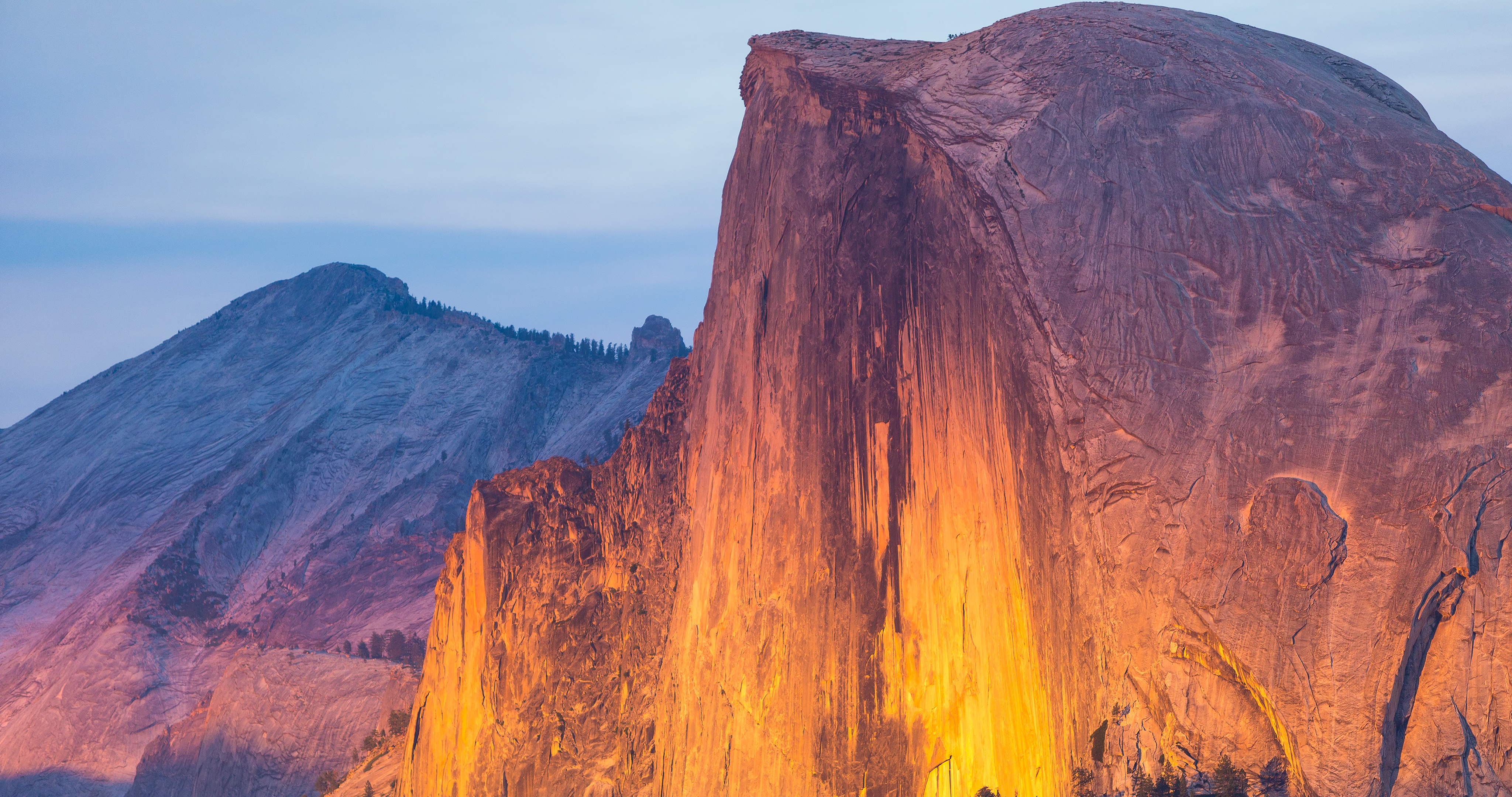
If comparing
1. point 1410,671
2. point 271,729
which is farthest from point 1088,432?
point 271,729

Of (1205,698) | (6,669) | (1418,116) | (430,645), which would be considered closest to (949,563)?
(1205,698)

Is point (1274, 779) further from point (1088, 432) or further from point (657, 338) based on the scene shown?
point (657, 338)

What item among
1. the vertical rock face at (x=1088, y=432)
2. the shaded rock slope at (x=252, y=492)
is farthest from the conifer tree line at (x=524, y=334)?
the vertical rock face at (x=1088, y=432)

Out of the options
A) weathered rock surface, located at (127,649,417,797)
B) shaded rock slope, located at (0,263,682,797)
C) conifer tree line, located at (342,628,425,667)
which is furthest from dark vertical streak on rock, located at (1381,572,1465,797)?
conifer tree line, located at (342,628,425,667)

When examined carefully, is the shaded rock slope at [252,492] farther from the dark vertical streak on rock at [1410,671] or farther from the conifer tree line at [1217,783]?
the dark vertical streak on rock at [1410,671]

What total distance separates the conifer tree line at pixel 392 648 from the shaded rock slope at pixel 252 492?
2589mm

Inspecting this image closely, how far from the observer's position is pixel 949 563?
106 ft

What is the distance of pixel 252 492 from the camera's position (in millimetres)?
126062

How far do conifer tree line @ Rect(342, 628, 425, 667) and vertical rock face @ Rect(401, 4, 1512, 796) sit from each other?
5395cm

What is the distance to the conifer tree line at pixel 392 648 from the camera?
9375 cm

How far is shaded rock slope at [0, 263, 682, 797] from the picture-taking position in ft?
337

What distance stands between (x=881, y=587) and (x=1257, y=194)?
559 inches

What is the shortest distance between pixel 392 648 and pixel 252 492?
3818cm

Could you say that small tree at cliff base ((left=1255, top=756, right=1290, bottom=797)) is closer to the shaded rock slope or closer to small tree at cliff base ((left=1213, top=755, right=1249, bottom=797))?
small tree at cliff base ((left=1213, top=755, right=1249, bottom=797))
